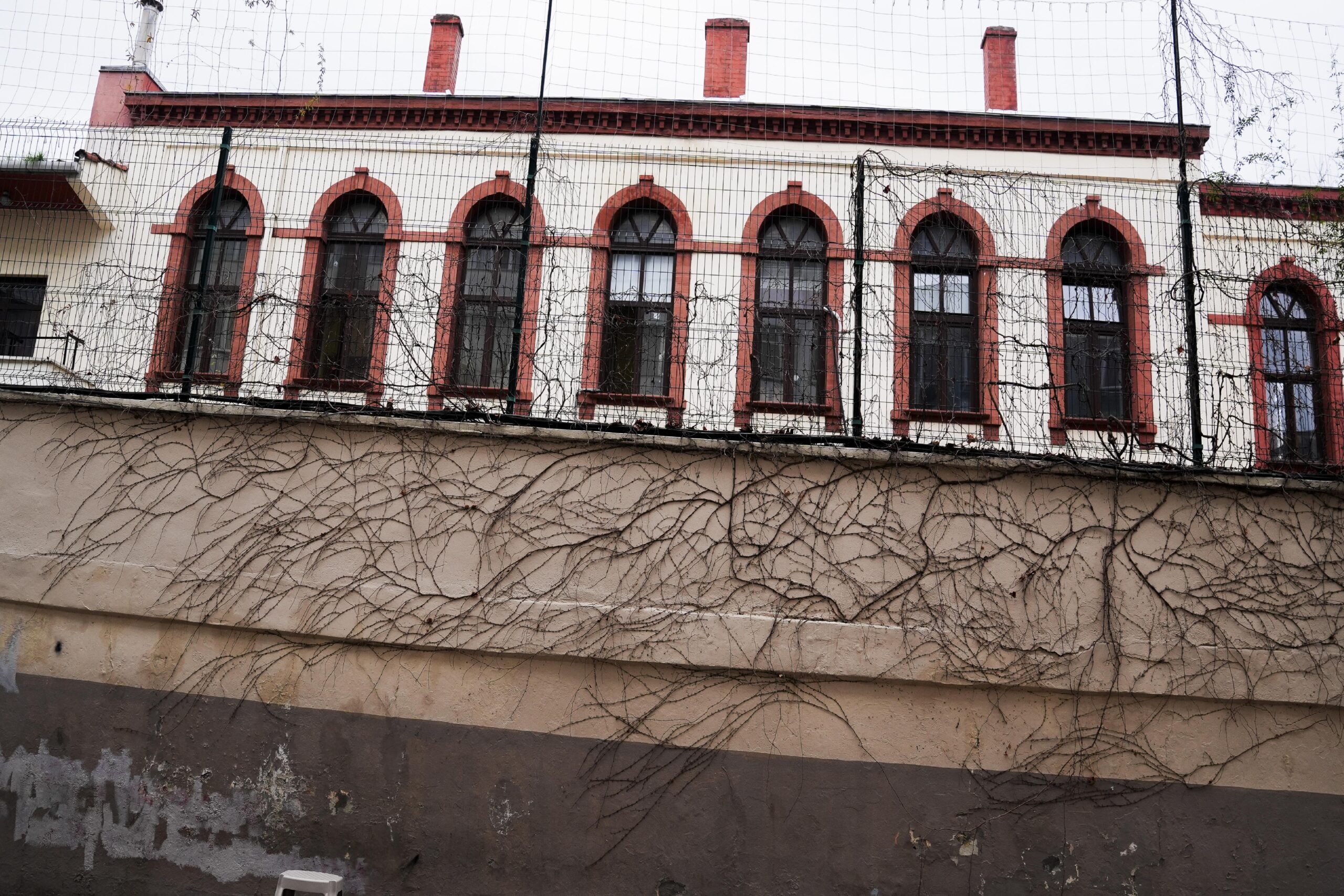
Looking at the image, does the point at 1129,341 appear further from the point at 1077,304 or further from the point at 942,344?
the point at 942,344

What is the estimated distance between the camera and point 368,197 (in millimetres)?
12586

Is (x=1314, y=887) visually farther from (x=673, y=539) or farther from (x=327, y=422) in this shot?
(x=327, y=422)

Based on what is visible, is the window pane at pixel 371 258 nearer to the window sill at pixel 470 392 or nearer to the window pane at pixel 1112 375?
the window sill at pixel 470 392

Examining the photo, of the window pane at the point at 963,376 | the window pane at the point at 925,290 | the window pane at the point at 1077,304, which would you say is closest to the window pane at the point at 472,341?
the window pane at the point at 925,290

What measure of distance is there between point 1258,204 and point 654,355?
15.3 ft

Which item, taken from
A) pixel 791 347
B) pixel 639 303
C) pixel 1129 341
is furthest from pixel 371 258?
pixel 1129 341

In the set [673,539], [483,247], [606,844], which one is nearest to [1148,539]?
[673,539]

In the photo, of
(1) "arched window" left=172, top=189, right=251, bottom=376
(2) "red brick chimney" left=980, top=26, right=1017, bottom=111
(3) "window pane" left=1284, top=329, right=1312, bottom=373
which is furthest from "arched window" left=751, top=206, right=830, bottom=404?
(2) "red brick chimney" left=980, top=26, right=1017, bottom=111

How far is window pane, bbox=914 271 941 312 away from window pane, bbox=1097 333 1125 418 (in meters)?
1.31

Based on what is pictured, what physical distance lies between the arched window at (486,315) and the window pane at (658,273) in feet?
12.8

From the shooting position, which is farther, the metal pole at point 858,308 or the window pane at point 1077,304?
the window pane at point 1077,304

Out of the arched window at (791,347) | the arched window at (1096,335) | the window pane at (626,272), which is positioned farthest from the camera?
the window pane at (626,272)

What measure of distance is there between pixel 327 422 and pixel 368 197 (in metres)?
7.93

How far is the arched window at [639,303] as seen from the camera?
6617 mm
